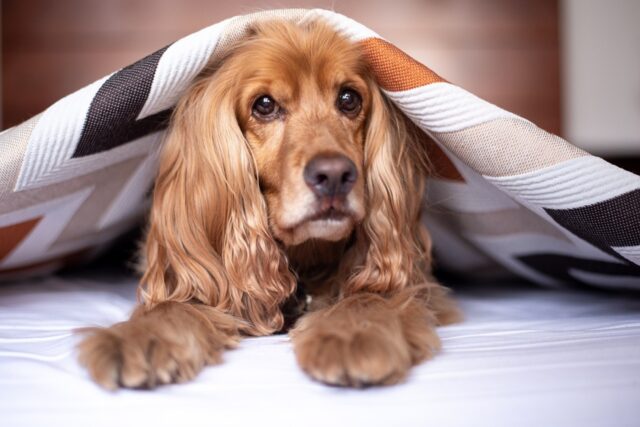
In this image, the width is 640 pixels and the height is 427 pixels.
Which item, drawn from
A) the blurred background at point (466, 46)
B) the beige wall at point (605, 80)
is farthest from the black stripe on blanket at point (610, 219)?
the beige wall at point (605, 80)

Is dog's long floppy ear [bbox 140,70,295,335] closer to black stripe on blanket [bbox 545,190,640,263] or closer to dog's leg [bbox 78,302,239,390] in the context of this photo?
dog's leg [bbox 78,302,239,390]

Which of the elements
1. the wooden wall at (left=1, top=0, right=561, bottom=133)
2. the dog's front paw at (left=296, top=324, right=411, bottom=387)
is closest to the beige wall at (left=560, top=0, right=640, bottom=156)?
the wooden wall at (left=1, top=0, right=561, bottom=133)

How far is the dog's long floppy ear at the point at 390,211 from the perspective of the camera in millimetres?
1248

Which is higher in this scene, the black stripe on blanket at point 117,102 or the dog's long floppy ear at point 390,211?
the black stripe on blanket at point 117,102

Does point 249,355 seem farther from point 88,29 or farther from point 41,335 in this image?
point 88,29

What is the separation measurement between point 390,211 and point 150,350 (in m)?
0.64

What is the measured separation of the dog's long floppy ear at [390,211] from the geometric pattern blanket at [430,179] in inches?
→ 3.2

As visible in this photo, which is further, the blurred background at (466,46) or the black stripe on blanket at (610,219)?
the blurred background at (466,46)

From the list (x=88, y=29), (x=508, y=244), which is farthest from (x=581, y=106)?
(x=88, y=29)

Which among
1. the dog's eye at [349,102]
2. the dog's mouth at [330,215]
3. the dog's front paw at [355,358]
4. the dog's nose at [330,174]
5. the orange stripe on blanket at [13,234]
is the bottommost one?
the orange stripe on blanket at [13,234]

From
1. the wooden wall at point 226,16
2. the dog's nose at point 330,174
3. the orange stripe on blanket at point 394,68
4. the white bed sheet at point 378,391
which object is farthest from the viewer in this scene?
the wooden wall at point 226,16

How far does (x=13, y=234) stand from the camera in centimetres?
140

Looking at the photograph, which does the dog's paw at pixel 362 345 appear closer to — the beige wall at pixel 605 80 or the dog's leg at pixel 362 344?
the dog's leg at pixel 362 344

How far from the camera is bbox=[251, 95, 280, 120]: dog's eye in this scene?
4.15 feet
